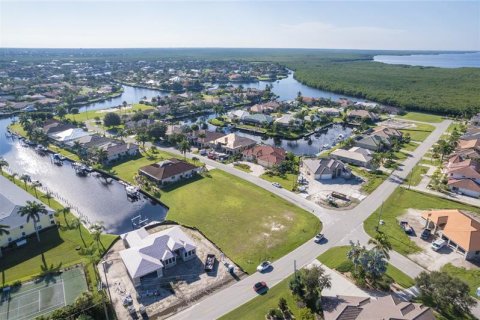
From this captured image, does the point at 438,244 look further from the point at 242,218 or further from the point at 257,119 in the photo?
the point at 257,119

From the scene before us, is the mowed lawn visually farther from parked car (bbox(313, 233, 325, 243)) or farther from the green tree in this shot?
the green tree

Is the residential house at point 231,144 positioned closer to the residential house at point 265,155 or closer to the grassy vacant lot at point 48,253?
the residential house at point 265,155

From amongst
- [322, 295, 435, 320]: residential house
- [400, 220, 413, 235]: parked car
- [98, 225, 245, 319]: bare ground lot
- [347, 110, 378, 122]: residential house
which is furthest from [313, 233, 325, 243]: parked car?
[347, 110, 378, 122]: residential house

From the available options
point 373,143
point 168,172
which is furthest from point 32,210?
point 373,143

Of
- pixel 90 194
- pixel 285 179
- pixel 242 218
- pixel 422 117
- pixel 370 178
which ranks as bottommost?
pixel 90 194

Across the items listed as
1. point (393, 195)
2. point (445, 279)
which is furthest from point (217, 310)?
point (393, 195)

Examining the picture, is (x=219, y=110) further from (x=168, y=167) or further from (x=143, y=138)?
(x=168, y=167)
